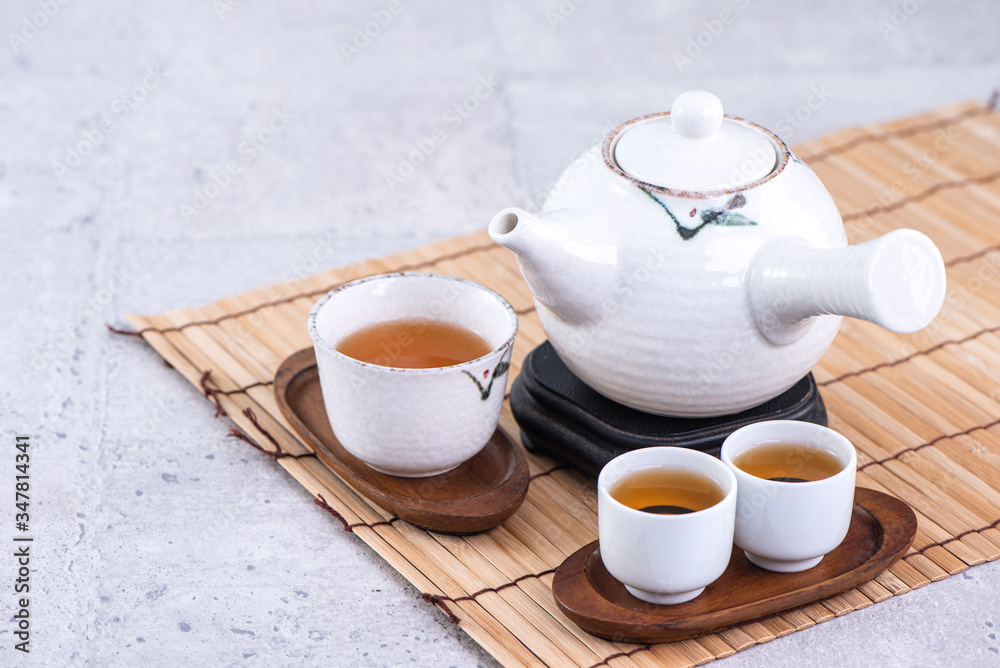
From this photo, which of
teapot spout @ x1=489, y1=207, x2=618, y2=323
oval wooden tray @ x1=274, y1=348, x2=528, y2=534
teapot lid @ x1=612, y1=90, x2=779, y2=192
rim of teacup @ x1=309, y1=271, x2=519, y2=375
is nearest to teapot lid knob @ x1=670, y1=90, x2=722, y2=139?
teapot lid @ x1=612, y1=90, x2=779, y2=192

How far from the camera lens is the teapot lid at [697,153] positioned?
1013mm

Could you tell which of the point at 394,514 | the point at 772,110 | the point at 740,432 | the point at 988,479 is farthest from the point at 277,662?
the point at 772,110

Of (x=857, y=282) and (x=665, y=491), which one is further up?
(x=857, y=282)

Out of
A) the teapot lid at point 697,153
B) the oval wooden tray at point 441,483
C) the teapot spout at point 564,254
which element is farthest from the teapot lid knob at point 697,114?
the oval wooden tray at point 441,483

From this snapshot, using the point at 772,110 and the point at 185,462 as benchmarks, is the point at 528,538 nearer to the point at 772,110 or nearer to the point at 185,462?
the point at 185,462

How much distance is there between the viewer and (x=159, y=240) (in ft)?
5.45

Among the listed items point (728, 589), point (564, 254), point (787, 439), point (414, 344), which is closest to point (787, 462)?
point (787, 439)

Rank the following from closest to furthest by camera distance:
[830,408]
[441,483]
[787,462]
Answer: [787,462] → [441,483] → [830,408]

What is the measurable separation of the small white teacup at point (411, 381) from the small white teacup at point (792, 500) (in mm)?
235

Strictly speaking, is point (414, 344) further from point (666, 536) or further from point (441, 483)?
point (666, 536)

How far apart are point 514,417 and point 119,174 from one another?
960 millimetres

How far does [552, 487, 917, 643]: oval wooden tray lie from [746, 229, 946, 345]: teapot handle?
218 mm

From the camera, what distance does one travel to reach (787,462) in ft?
3.27

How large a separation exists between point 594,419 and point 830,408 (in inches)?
13.1
